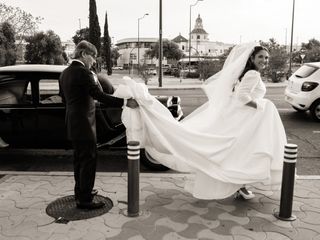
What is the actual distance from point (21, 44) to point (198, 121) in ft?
95.3

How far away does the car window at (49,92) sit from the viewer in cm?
599

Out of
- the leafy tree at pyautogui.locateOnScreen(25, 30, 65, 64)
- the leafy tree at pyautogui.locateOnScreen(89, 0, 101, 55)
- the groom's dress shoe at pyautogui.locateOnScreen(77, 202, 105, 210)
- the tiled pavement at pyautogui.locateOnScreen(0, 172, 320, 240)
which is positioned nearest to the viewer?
the tiled pavement at pyautogui.locateOnScreen(0, 172, 320, 240)

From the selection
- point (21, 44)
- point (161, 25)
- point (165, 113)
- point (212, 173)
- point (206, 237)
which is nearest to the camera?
point (206, 237)

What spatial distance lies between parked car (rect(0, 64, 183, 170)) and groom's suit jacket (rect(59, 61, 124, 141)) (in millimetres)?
1761

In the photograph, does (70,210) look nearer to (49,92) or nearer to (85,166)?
(85,166)

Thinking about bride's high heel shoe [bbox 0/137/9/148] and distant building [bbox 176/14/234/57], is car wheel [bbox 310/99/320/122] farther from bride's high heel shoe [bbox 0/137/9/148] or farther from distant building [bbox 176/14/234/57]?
distant building [bbox 176/14/234/57]

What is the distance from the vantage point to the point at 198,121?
4.75m

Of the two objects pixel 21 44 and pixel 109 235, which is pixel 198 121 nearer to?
pixel 109 235

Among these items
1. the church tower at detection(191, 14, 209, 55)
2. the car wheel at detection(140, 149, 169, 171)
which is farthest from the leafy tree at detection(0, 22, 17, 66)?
the church tower at detection(191, 14, 209, 55)

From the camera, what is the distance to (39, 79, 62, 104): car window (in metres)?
5.99

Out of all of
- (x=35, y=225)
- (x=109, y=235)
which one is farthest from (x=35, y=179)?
(x=109, y=235)

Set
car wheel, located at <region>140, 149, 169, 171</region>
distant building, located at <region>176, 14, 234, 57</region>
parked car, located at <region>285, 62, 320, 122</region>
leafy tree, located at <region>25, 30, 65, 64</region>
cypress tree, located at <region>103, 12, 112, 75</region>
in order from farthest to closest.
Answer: distant building, located at <region>176, 14, 234, 57</region> < cypress tree, located at <region>103, 12, 112, 75</region> < leafy tree, located at <region>25, 30, 65, 64</region> < parked car, located at <region>285, 62, 320, 122</region> < car wheel, located at <region>140, 149, 169, 171</region>

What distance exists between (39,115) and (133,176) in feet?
8.25

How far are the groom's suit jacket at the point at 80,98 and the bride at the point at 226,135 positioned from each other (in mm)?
286
